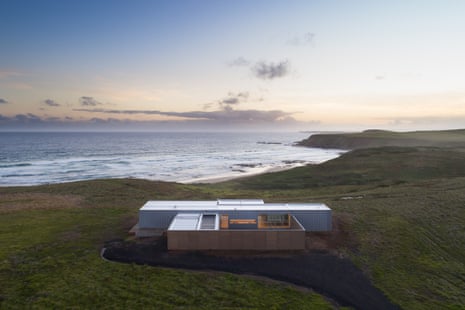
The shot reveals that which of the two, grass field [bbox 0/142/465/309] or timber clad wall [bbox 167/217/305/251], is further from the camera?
timber clad wall [bbox 167/217/305/251]

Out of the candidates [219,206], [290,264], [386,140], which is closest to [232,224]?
[219,206]

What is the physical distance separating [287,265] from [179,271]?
24.2 ft

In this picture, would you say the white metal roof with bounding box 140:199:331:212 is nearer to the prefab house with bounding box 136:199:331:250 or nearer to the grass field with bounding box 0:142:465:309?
the prefab house with bounding box 136:199:331:250

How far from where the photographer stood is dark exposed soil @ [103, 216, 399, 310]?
62.6 ft

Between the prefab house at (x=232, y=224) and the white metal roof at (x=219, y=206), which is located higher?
the white metal roof at (x=219, y=206)

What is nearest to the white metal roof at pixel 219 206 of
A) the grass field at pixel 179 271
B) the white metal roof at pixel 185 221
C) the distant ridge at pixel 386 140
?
the white metal roof at pixel 185 221

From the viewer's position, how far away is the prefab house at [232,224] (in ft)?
80.2

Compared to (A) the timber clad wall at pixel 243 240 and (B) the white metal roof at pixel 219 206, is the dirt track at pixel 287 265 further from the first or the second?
(B) the white metal roof at pixel 219 206

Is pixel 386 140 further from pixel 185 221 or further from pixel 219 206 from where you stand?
pixel 185 221

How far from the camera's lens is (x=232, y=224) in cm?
2933

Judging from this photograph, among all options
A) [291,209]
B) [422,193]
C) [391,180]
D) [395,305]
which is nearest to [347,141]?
[391,180]

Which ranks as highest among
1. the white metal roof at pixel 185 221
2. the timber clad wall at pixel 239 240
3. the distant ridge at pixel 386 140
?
the distant ridge at pixel 386 140

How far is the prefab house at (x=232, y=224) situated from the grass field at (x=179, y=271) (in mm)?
3073

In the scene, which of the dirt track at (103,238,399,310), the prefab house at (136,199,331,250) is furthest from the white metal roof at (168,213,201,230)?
the dirt track at (103,238,399,310)
